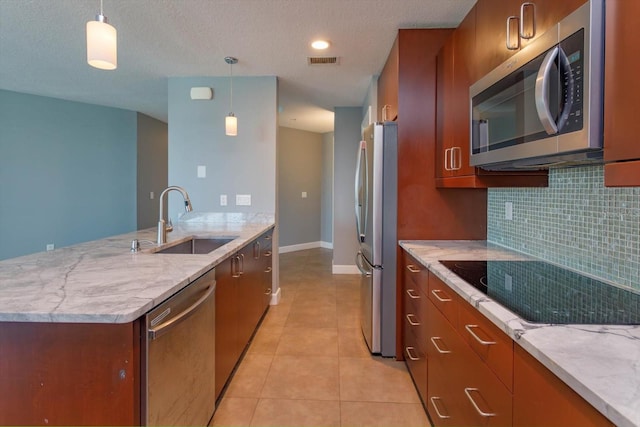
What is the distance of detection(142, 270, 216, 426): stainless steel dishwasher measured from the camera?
112 cm

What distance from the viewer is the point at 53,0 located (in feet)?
7.35

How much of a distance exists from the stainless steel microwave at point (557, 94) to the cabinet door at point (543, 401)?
2.09 ft

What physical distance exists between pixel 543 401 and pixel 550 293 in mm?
555

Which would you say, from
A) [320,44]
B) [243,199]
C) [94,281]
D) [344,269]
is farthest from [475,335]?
[344,269]

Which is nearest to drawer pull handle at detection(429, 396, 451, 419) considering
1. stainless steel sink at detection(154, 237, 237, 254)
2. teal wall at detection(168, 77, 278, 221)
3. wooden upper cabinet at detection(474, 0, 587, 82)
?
wooden upper cabinet at detection(474, 0, 587, 82)

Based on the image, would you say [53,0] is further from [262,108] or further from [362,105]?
[362,105]

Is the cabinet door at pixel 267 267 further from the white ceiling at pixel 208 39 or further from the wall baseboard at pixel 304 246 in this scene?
the wall baseboard at pixel 304 246

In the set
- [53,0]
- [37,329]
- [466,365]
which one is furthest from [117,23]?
[466,365]

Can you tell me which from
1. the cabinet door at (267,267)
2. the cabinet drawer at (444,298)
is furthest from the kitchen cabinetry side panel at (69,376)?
the cabinet door at (267,267)

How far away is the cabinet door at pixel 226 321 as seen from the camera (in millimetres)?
1868

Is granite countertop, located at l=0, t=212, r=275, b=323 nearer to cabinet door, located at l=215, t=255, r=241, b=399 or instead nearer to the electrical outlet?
cabinet door, located at l=215, t=255, r=241, b=399

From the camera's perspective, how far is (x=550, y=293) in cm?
124

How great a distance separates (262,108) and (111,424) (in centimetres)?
321

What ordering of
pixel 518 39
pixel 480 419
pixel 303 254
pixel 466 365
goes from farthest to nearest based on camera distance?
pixel 303 254, pixel 518 39, pixel 466 365, pixel 480 419
